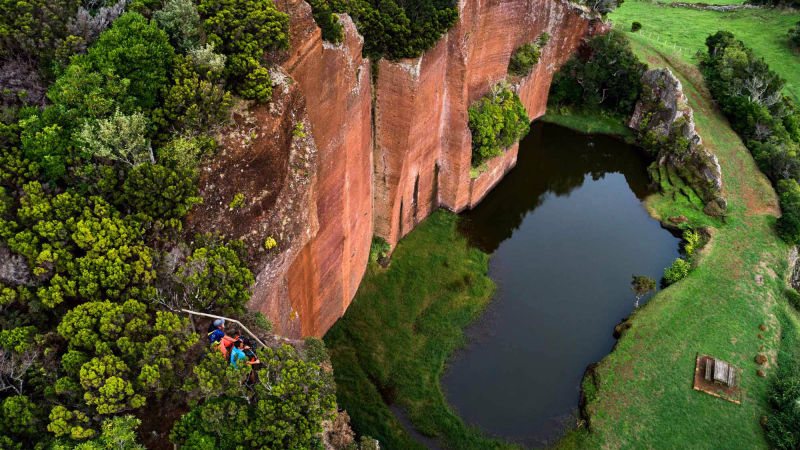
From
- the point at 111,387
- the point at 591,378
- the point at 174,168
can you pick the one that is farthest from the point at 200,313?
the point at 591,378

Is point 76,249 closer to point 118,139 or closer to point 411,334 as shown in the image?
point 118,139

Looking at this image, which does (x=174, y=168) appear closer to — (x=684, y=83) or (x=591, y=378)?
(x=591, y=378)

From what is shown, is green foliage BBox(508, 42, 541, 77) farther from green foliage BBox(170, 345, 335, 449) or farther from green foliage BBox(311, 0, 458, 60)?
green foliage BBox(170, 345, 335, 449)

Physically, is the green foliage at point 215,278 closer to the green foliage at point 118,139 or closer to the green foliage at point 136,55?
the green foliage at point 118,139

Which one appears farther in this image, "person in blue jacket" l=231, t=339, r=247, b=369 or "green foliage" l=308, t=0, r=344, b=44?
"green foliage" l=308, t=0, r=344, b=44

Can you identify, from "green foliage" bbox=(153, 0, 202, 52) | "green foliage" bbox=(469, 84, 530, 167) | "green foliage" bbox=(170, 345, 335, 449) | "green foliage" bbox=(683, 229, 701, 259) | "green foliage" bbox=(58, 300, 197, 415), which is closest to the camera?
"green foliage" bbox=(58, 300, 197, 415)

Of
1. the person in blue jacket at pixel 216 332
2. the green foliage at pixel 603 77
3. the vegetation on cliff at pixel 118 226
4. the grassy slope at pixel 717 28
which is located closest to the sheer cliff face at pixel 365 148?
the vegetation on cliff at pixel 118 226

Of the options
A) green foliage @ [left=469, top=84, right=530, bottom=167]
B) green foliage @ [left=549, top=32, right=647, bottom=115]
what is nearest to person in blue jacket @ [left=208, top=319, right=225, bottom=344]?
green foliage @ [left=469, top=84, right=530, bottom=167]

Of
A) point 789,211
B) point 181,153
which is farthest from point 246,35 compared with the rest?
point 789,211
